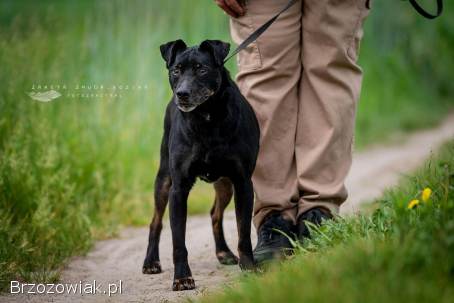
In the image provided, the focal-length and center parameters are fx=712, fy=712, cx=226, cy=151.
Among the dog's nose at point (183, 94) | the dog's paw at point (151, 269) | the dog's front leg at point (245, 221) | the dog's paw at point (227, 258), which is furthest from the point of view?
the dog's paw at point (227, 258)

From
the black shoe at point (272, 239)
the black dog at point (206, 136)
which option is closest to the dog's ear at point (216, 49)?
the black dog at point (206, 136)

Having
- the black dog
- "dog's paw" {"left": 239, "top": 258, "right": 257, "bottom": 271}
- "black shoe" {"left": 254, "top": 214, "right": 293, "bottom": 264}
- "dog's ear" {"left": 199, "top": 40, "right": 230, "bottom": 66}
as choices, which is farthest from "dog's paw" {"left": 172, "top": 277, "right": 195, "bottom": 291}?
"dog's ear" {"left": 199, "top": 40, "right": 230, "bottom": 66}

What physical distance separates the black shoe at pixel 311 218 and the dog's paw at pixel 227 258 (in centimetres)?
43

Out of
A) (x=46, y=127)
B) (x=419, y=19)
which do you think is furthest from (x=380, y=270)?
(x=419, y=19)

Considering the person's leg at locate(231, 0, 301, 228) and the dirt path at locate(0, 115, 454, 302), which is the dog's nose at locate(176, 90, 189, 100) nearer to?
the person's leg at locate(231, 0, 301, 228)

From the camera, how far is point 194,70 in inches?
143

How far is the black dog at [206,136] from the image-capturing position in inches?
141

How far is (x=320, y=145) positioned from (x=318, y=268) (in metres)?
1.46

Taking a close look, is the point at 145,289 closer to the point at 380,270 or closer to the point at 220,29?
the point at 380,270

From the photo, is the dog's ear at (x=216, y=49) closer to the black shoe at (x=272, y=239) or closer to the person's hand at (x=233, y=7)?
the person's hand at (x=233, y=7)

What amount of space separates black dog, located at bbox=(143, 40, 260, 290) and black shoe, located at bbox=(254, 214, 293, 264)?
0.46 feet

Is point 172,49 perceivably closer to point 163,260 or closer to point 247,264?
point 247,264

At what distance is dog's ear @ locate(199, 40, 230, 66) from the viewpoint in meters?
3.67

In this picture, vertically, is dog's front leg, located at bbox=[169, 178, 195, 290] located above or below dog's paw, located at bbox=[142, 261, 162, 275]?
above
